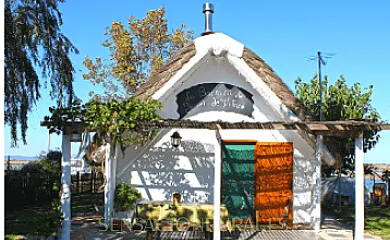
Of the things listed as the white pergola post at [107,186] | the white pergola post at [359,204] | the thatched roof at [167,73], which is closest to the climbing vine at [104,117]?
the white pergola post at [107,186]

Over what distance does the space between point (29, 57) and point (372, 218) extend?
10.1 metres

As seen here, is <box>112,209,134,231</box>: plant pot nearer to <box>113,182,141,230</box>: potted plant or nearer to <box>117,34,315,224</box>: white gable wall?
<box>113,182,141,230</box>: potted plant

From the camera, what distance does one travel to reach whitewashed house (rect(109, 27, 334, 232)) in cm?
1051

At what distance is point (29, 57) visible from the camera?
808 cm

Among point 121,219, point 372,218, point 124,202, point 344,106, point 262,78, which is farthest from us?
point 344,106

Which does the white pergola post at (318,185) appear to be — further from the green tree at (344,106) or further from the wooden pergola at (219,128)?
the green tree at (344,106)

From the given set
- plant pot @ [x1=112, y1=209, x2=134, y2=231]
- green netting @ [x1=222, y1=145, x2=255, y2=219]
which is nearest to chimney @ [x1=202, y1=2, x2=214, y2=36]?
green netting @ [x1=222, y1=145, x2=255, y2=219]

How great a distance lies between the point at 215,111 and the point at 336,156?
303cm

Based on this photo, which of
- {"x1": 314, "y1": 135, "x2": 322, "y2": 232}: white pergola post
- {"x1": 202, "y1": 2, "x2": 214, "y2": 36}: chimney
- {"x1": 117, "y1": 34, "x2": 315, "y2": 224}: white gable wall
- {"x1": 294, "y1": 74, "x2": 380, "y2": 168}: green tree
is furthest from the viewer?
{"x1": 294, "y1": 74, "x2": 380, "y2": 168}: green tree

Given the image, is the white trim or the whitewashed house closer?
the white trim

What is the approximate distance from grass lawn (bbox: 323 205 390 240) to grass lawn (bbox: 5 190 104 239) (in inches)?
270

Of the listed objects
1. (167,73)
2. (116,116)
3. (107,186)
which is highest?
(167,73)

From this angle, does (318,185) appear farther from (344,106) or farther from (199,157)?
(344,106)

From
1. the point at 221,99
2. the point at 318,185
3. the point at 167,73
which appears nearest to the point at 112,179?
the point at 167,73
